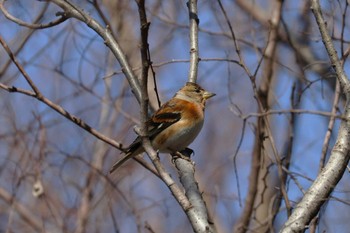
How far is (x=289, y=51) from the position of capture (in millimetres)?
9266

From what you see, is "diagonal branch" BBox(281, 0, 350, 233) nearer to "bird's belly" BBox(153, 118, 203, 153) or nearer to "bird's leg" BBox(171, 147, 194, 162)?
"bird's leg" BBox(171, 147, 194, 162)

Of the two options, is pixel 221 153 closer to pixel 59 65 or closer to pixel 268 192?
pixel 268 192

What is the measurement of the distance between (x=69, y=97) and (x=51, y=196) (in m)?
1.19

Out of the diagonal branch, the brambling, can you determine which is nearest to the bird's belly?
the brambling

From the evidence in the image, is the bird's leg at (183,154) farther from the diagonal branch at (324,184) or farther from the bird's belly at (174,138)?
the diagonal branch at (324,184)

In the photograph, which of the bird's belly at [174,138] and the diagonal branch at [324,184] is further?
the bird's belly at [174,138]

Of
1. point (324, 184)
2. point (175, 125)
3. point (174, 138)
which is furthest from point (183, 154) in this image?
point (324, 184)

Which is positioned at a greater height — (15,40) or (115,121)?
(15,40)

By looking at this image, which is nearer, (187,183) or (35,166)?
(187,183)

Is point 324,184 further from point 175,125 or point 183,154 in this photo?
point 175,125

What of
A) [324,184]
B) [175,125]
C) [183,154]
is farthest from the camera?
[175,125]

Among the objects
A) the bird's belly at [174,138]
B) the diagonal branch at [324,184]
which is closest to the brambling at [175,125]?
the bird's belly at [174,138]

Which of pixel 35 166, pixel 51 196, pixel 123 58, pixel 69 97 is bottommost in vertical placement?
pixel 123 58

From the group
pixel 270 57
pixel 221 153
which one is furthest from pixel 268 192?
pixel 221 153
